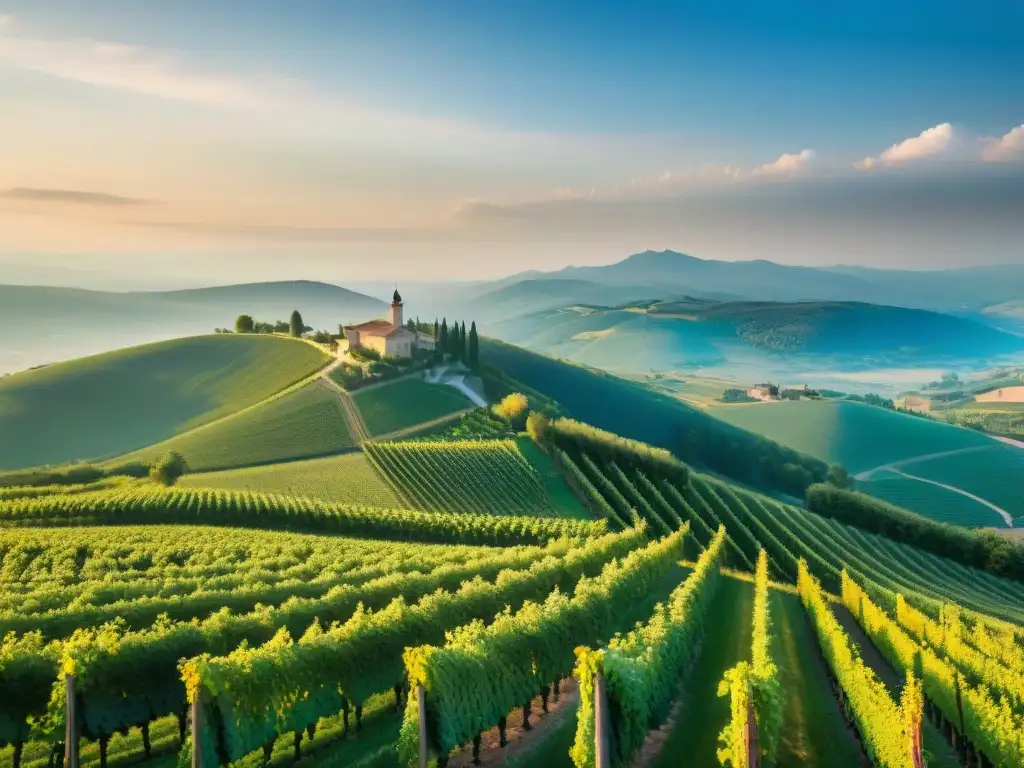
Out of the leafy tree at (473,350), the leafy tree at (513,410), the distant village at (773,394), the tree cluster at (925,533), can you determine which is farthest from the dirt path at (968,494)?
the leafy tree at (473,350)

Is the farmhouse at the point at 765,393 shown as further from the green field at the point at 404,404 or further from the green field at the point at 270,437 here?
the green field at the point at 270,437

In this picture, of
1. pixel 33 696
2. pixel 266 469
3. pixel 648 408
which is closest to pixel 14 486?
pixel 266 469

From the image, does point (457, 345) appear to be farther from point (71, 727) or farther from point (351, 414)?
point (71, 727)

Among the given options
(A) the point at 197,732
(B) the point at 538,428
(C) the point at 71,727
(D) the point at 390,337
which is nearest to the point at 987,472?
(B) the point at 538,428

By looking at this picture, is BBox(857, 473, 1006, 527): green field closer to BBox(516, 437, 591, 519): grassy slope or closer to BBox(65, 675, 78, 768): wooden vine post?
BBox(516, 437, 591, 519): grassy slope

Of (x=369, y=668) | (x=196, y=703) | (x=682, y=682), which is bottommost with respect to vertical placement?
(x=682, y=682)

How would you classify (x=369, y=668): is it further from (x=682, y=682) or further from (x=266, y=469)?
(x=266, y=469)
